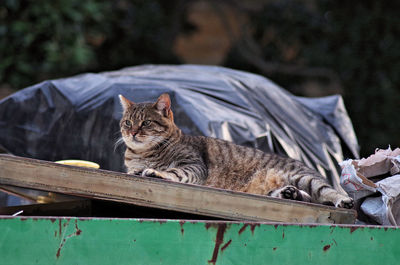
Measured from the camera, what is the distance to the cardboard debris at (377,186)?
6.68 ft

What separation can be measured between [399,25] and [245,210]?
656 centimetres

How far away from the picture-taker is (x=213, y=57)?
1055 cm

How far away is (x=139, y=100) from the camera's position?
3535 millimetres

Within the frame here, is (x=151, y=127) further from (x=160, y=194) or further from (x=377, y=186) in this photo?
(x=377, y=186)

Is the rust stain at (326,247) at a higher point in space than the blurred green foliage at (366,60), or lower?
lower

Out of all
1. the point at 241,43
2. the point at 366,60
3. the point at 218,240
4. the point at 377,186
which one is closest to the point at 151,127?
the point at 377,186

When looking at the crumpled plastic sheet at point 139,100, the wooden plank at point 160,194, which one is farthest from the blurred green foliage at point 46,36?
the wooden plank at point 160,194

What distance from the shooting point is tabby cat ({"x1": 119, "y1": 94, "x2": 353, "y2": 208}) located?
261cm

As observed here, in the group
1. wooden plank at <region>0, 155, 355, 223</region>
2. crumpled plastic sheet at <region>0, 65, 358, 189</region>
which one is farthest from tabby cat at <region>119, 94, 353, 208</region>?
wooden plank at <region>0, 155, 355, 223</region>

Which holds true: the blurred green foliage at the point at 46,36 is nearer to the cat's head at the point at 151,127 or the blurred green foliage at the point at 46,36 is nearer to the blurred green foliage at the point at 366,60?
the blurred green foliage at the point at 366,60

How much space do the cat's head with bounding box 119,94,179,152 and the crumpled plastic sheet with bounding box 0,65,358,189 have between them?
0.51m

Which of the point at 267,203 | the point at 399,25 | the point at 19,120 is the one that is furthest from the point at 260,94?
the point at 399,25

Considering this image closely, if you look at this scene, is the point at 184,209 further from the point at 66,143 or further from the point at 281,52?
the point at 281,52

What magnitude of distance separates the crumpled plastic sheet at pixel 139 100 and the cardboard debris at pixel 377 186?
1.31 m
